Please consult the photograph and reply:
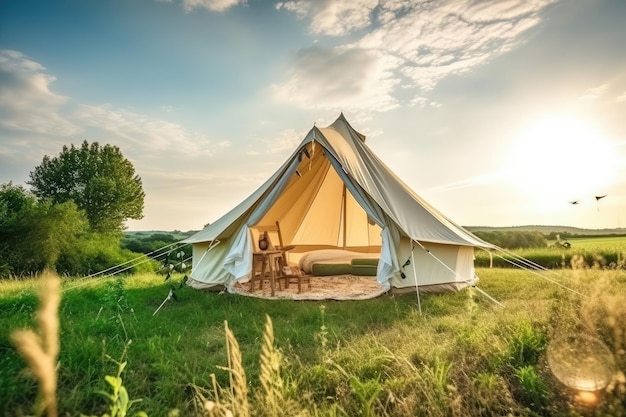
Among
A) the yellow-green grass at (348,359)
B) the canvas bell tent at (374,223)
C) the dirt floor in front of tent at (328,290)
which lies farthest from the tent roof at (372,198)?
the yellow-green grass at (348,359)

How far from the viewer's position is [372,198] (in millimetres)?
5891

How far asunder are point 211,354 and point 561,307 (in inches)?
101

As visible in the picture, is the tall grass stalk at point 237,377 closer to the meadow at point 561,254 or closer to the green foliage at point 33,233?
the meadow at point 561,254

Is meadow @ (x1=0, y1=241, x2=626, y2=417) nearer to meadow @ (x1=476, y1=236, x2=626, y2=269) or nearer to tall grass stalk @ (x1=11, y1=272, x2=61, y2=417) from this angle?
tall grass stalk @ (x1=11, y1=272, x2=61, y2=417)

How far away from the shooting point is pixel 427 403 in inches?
82.0

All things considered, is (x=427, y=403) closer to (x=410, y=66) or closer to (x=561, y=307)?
(x=561, y=307)

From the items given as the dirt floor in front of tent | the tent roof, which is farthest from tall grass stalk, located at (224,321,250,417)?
the tent roof

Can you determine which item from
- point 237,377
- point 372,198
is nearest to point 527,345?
point 237,377

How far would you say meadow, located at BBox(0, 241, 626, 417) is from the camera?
203 cm

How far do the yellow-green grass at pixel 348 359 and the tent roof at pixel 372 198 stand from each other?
1.49 metres

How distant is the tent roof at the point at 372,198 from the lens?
585cm

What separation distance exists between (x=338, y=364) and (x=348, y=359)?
0.39 feet

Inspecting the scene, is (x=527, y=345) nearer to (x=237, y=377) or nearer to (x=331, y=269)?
(x=237, y=377)

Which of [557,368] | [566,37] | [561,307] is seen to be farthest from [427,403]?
[566,37]
